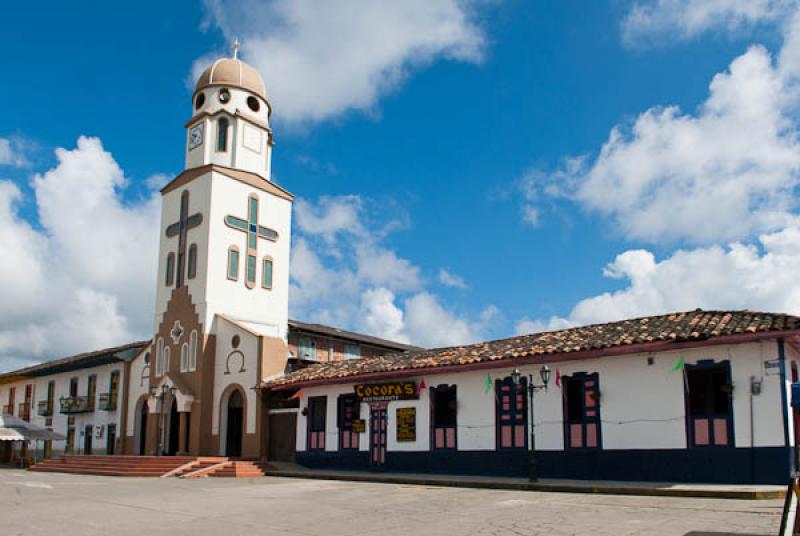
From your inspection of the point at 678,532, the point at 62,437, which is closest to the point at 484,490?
the point at 678,532

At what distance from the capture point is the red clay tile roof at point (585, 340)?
53.6ft

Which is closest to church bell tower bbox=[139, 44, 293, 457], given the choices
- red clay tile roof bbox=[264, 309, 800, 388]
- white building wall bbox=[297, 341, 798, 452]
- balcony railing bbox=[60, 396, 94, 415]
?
red clay tile roof bbox=[264, 309, 800, 388]

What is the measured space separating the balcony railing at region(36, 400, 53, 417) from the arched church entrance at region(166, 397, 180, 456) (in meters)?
13.1

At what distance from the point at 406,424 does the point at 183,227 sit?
49.5ft

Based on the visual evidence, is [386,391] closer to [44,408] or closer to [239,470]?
[239,470]

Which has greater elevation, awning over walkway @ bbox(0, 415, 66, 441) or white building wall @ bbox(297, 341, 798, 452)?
white building wall @ bbox(297, 341, 798, 452)

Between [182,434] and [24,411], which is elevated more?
[24,411]

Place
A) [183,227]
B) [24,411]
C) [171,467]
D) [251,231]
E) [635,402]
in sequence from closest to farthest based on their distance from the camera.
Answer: [635,402] < [171,467] < [251,231] < [183,227] < [24,411]

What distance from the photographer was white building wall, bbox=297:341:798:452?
1598 centimetres

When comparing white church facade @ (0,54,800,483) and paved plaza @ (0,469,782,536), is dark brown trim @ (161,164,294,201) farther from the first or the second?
paved plaza @ (0,469,782,536)

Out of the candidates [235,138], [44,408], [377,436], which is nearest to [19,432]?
[44,408]

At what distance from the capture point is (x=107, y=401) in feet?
115

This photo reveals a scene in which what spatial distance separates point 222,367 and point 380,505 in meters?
16.8

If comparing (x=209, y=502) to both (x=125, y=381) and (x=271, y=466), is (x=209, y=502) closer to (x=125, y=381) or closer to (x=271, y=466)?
(x=271, y=466)
